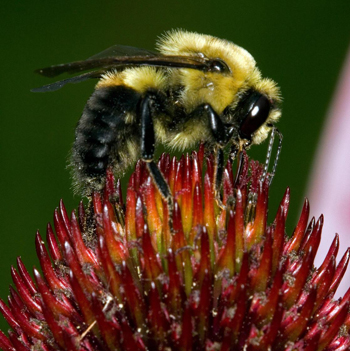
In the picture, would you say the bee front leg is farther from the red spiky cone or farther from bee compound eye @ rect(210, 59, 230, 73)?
bee compound eye @ rect(210, 59, 230, 73)

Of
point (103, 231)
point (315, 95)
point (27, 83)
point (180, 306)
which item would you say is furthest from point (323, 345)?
point (27, 83)

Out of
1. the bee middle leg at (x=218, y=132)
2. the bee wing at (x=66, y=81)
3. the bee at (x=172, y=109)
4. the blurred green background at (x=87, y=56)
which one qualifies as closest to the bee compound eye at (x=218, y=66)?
the bee at (x=172, y=109)

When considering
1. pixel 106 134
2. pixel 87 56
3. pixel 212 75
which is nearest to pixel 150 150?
pixel 106 134

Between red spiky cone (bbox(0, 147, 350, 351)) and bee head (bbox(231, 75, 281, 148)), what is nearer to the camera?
red spiky cone (bbox(0, 147, 350, 351))

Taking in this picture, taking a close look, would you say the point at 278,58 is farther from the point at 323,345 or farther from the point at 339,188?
the point at 323,345

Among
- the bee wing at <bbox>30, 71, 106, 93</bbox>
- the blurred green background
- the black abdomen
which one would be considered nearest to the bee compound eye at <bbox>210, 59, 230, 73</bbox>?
the black abdomen

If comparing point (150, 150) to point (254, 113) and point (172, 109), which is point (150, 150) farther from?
point (254, 113)
